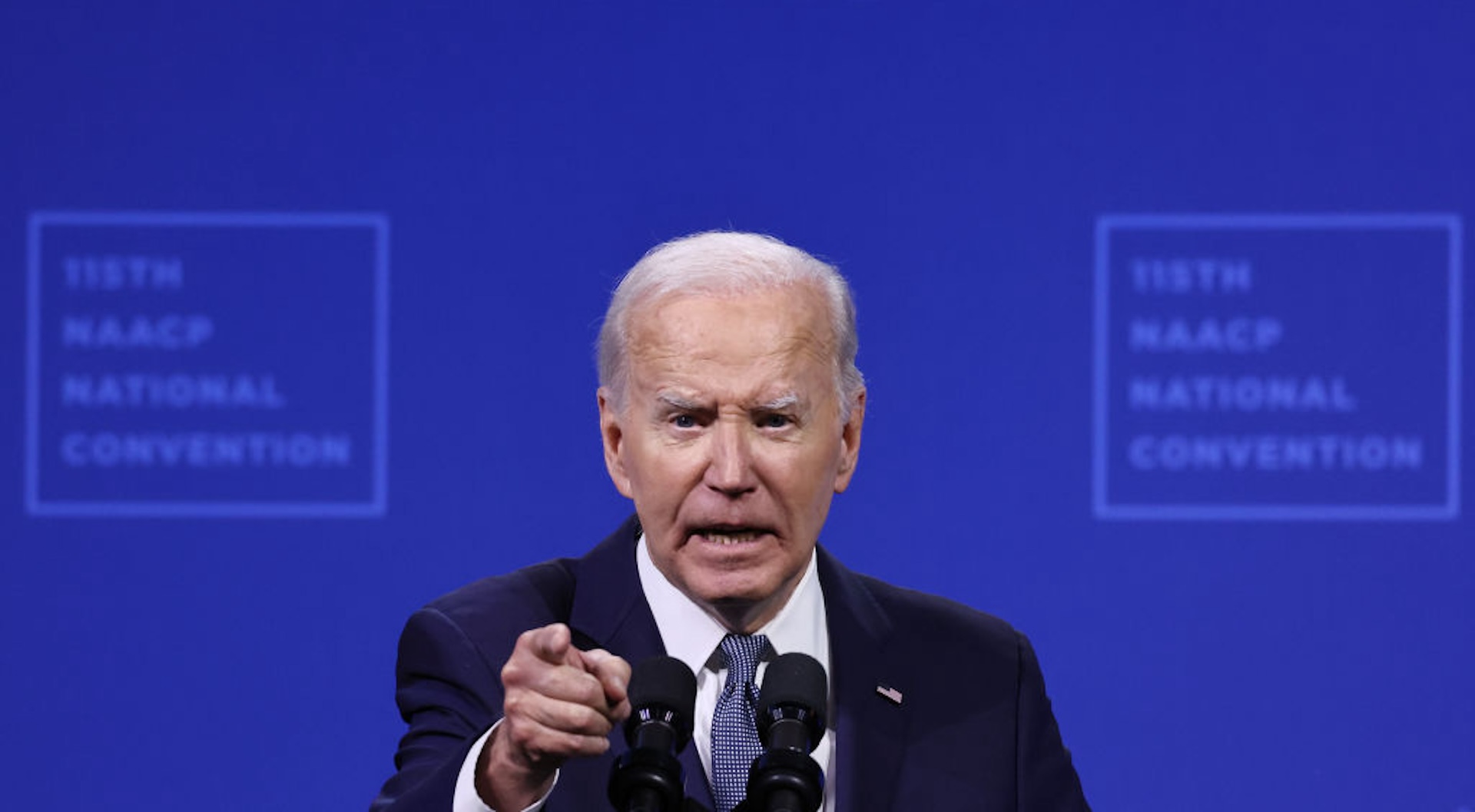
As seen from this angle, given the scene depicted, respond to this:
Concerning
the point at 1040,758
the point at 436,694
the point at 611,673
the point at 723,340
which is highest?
the point at 723,340

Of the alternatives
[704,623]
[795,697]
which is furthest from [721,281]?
[795,697]

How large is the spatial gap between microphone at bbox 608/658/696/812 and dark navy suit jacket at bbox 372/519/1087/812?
1.62 feet

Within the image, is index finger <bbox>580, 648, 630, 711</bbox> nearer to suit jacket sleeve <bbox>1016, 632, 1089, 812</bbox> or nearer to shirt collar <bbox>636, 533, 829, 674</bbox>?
shirt collar <bbox>636, 533, 829, 674</bbox>

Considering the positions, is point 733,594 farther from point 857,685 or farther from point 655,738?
point 655,738

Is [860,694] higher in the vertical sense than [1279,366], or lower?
lower

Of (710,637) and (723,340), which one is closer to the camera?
(723,340)

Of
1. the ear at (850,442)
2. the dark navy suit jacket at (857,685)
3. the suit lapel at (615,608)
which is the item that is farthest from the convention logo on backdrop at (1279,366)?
the suit lapel at (615,608)

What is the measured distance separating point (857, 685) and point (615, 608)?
13.1 inches

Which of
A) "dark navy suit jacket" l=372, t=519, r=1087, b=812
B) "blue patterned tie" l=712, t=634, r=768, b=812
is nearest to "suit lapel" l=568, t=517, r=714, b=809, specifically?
"dark navy suit jacket" l=372, t=519, r=1087, b=812

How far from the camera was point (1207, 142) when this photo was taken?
11.9 ft

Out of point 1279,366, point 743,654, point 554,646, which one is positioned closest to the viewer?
point 554,646

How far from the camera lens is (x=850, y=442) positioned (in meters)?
2.40

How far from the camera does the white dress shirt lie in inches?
88.4

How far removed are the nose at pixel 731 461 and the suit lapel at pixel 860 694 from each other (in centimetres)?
32
